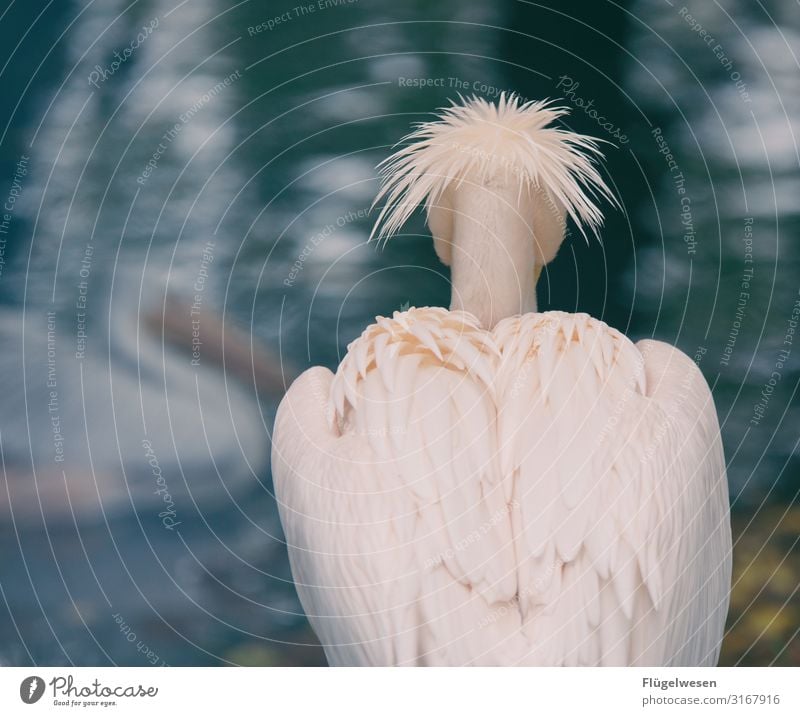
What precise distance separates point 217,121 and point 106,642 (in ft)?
2.74

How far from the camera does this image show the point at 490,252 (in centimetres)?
157

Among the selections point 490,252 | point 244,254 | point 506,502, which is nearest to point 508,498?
point 506,502

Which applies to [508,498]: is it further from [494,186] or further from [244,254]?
[244,254]

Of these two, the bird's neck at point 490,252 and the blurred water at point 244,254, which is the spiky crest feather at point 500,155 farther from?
the blurred water at point 244,254

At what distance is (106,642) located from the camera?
73.1 inches

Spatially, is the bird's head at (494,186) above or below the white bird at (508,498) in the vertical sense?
above

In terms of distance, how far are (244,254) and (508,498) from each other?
0.86m

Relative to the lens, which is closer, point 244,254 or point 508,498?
point 508,498

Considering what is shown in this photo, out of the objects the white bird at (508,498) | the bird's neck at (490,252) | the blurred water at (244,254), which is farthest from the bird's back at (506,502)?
the blurred water at (244,254)

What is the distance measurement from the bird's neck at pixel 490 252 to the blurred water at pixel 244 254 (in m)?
0.33

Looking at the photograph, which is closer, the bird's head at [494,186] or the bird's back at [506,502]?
the bird's back at [506,502]

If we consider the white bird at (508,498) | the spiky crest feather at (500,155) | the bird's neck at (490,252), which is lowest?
the white bird at (508,498)

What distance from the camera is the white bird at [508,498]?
118 cm

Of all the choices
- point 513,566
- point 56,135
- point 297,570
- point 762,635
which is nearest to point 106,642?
point 297,570
